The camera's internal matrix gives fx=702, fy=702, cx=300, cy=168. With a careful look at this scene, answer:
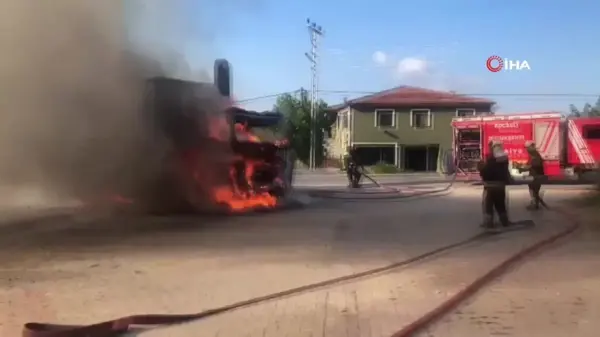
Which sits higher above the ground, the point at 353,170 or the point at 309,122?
the point at 309,122

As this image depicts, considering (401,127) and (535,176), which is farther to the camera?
(401,127)

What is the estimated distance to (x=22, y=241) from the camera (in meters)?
9.11

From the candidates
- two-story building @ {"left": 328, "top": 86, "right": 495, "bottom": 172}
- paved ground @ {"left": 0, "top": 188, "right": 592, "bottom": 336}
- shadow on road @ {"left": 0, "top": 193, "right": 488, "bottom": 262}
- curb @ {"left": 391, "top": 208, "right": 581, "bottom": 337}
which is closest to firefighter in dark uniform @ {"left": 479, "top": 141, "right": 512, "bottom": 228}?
shadow on road @ {"left": 0, "top": 193, "right": 488, "bottom": 262}

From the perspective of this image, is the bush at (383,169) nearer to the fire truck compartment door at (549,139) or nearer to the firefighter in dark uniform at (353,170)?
the fire truck compartment door at (549,139)

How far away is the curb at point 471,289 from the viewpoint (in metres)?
4.94

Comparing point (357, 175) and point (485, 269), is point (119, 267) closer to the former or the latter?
point (485, 269)

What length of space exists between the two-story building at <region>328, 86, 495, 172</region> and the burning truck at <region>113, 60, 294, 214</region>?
27.6 m

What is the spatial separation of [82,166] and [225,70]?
3.59m

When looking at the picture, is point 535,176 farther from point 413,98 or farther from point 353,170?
point 413,98

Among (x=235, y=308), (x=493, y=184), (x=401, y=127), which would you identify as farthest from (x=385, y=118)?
(x=235, y=308)

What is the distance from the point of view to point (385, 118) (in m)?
42.4

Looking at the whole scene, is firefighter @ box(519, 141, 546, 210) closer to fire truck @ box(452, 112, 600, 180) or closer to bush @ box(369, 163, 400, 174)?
fire truck @ box(452, 112, 600, 180)

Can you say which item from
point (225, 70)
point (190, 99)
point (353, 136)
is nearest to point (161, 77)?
Result: point (190, 99)

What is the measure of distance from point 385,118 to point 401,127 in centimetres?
113
